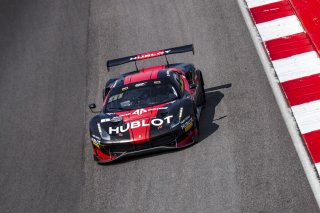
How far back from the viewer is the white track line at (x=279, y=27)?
17.5 metres

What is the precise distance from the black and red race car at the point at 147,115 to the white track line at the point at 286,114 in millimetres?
1451

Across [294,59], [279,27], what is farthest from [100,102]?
[279,27]

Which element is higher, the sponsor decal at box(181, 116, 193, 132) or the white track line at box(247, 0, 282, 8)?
the white track line at box(247, 0, 282, 8)

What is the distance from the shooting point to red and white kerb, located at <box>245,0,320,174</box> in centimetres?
1374

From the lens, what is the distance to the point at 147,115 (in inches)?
535

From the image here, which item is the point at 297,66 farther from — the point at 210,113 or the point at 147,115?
the point at 147,115

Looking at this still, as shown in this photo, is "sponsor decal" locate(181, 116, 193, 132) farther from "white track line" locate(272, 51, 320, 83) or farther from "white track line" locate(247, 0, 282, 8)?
"white track line" locate(247, 0, 282, 8)

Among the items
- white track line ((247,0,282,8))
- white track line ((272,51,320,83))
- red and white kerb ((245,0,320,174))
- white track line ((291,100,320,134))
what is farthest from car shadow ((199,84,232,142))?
white track line ((247,0,282,8))

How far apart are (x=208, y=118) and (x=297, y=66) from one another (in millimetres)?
2431

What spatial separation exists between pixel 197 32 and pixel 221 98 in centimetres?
376

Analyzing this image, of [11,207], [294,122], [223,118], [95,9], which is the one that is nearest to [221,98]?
[223,118]

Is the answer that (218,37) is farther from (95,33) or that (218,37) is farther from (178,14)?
(95,33)

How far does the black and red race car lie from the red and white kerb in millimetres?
1771

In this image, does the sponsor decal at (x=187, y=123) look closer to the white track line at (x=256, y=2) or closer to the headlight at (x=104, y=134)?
the headlight at (x=104, y=134)
